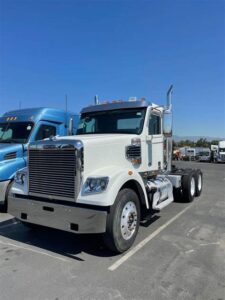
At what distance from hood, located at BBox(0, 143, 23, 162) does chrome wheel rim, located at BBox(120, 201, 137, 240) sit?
3992mm

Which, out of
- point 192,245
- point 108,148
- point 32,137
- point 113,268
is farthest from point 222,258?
point 32,137

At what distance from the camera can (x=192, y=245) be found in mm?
4871

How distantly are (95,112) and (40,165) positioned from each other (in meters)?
2.27

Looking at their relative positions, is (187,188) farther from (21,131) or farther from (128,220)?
(21,131)

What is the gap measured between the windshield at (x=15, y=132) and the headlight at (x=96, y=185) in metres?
4.10

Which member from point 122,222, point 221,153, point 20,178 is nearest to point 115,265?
point 122,222

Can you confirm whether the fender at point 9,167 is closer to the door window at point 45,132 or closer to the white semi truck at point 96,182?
the door window at point 45,132

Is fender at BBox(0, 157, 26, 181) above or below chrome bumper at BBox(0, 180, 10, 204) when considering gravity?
above

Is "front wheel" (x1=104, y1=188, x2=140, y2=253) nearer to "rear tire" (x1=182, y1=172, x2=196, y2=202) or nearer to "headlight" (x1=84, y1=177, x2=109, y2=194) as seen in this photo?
"headlight" (x1=84, y1=177, x2=109, y2=194)

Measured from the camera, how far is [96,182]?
420cm

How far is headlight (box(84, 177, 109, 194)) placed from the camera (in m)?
4.16

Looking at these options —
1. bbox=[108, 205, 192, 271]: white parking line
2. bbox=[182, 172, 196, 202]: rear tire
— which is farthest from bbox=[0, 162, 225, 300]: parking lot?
bbox=[182, 172, 196, 202]: rear tire

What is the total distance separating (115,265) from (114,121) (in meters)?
3.22

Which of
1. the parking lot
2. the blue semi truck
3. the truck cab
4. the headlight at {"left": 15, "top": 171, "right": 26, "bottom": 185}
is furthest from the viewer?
the truck cab
